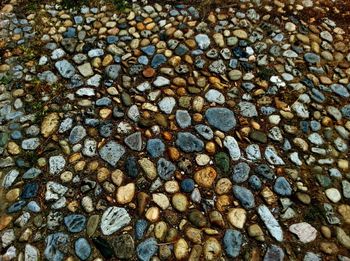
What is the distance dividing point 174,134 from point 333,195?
4.78ft

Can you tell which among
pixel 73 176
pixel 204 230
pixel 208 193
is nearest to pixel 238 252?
pixel 204 230

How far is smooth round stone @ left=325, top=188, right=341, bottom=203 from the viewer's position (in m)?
3.38

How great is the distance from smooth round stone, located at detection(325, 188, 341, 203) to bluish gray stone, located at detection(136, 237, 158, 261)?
1491 mm

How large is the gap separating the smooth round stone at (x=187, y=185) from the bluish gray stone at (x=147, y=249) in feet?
1.61

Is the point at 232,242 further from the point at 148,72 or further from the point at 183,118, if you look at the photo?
the point at 148,72

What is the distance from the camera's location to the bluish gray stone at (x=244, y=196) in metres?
3.33

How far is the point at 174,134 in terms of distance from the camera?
3725 mm

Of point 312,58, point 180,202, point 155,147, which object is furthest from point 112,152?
point 312,58

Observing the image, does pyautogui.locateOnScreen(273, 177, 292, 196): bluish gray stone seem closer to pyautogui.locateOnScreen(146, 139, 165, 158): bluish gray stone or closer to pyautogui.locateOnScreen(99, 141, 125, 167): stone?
pyautogui.locateOnScreen(146, 139, 165, 158): bluish gray stone

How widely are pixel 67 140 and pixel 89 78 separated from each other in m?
0.79

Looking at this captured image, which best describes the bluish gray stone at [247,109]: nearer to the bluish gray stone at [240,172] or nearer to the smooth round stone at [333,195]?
the bluish gray stone at [240,172]

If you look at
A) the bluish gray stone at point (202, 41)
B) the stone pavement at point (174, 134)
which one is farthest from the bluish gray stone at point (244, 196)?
the bluish gray stone at point (202, 41)

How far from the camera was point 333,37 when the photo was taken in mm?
4570

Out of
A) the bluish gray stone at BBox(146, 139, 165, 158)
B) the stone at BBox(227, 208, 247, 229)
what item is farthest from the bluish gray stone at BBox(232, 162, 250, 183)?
the bluish gray stone at BBox(146, 139, 165, 158)
